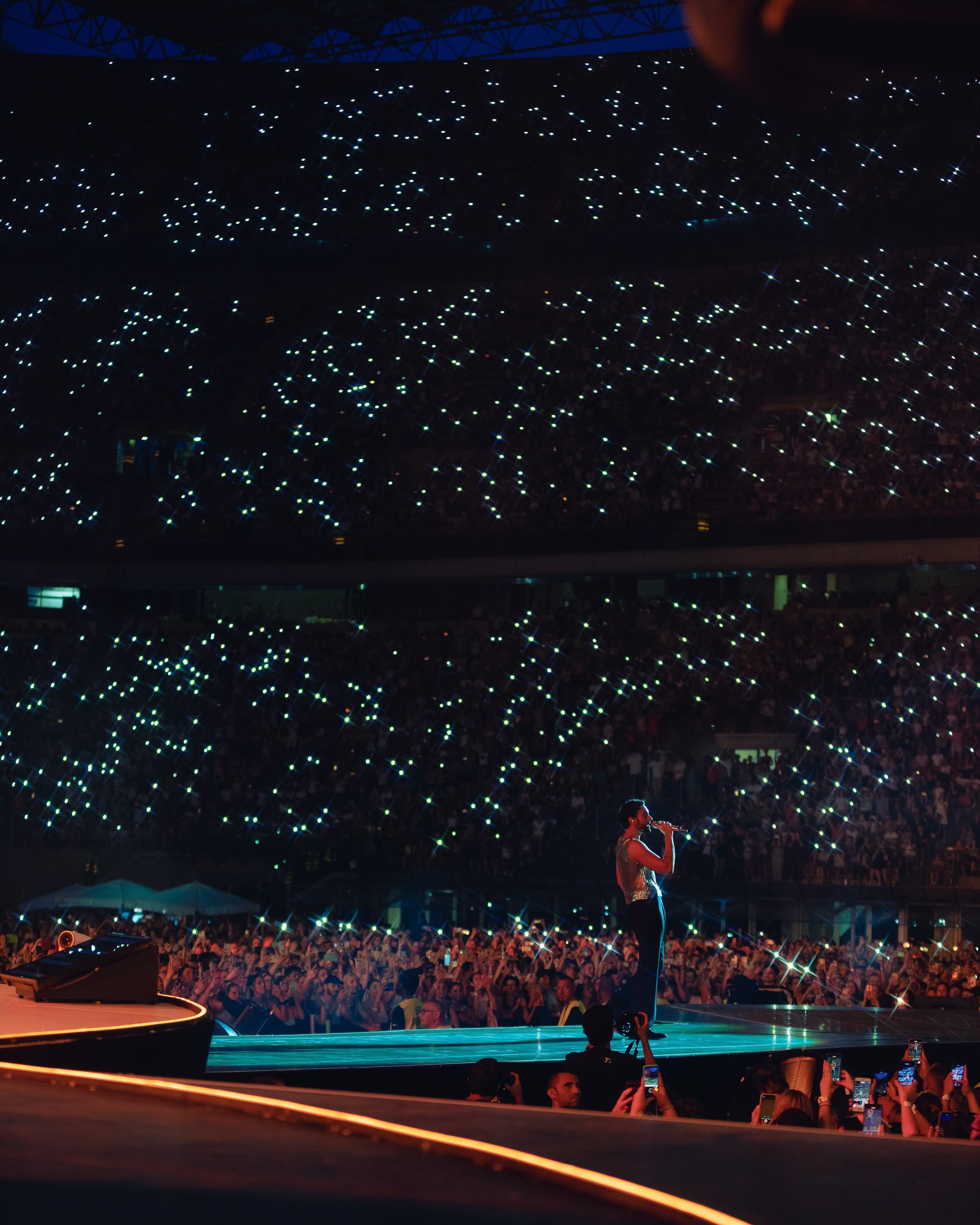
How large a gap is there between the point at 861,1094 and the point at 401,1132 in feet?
11.1

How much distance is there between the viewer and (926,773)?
59.7ft

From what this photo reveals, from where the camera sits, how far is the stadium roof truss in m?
25.7

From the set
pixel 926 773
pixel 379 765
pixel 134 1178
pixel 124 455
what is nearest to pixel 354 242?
pixel 124 455

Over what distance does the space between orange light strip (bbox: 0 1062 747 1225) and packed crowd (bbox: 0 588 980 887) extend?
46.2 ft

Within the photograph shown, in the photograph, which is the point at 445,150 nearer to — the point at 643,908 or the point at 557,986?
the point at 557,986

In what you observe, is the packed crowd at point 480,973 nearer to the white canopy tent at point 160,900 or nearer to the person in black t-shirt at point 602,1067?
the white canopy tent at point 160,900

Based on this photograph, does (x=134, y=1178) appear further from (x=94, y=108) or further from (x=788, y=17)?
(x=94, y=108)

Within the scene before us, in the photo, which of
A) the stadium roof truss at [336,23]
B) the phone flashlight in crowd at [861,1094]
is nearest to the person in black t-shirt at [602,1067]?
the phone flashlight in crowd at [861,1094]

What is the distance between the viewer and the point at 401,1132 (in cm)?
347

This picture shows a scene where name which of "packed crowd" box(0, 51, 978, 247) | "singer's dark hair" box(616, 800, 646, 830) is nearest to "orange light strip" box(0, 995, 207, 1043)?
"singer's dark hair" box(616, 800, 646, 830)

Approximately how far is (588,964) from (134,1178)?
33.3 feet

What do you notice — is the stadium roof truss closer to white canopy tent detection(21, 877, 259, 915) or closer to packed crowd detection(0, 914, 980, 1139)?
white canopy tent detection(21, 877, 259, 915)

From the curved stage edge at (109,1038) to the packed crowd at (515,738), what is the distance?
13.1m

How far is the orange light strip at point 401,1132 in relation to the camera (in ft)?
9.42
